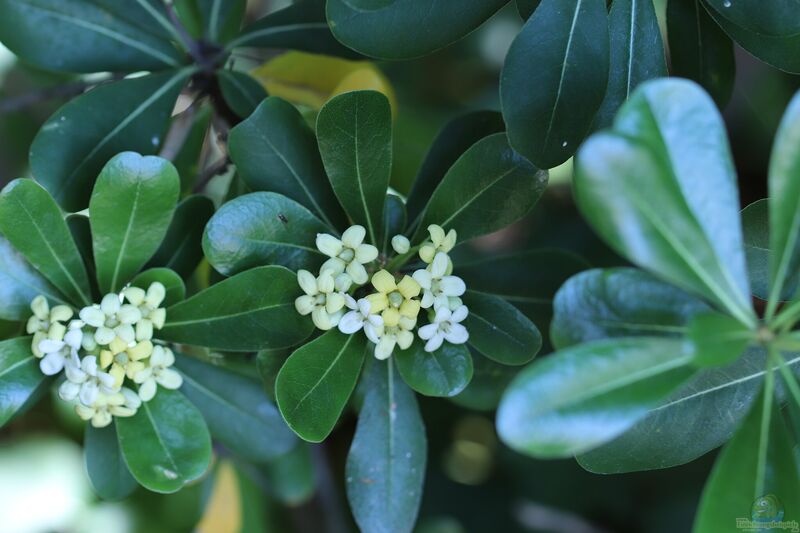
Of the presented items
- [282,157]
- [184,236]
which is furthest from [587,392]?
[184,236]

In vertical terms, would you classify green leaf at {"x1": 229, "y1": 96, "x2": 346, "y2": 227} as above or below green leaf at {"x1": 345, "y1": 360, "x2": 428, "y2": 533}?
above

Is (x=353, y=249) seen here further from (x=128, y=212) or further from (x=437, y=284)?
(x=128, y=212)

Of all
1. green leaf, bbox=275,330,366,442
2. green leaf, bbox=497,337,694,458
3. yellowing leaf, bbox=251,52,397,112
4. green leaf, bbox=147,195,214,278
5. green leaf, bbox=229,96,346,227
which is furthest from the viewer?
yellowing leaf, bbox=251,52,397,112

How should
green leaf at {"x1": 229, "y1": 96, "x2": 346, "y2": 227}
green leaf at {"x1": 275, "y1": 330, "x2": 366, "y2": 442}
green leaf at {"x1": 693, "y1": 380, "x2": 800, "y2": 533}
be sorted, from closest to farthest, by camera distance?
1. green leaf at {"x1": 693, "y1": 380, "x2": 800, "y2": 533}
2. green leaf at {"x1": 275, "y1": 330, "x2": 366, "y2": 442}
3. green leaf at {"x1": 229, "y1": 96, "x2": 346, "y2": 227}

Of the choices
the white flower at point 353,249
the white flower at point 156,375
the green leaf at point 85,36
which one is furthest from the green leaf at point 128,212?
the green leaf at point 85,36

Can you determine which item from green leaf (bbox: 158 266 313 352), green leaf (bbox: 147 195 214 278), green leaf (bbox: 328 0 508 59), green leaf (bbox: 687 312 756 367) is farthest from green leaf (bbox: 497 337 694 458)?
green leaf (bbox: 147 195 214 278)

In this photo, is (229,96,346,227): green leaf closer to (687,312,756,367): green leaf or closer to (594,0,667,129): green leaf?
(594,0,667,129): green leaf

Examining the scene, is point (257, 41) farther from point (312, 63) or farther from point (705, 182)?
point (705, 182)

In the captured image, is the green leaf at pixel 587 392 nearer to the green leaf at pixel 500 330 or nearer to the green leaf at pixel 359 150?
the green leaf at pixel 500 330
